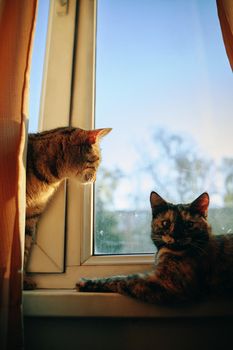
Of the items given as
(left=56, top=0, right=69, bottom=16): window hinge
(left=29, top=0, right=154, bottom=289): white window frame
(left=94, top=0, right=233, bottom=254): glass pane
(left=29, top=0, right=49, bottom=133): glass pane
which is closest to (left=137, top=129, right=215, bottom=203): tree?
(left=94, top=0, right=233, bottom=254): glass pane

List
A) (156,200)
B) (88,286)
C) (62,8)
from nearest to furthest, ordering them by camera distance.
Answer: (88,286) → (156,200) → (62,8)

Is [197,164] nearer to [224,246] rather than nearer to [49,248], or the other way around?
[224,246]

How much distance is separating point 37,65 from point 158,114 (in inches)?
23.4

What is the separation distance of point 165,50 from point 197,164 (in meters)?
0.54

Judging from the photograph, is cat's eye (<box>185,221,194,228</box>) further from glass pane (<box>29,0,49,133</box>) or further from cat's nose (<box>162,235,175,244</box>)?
glass pane (<box>29,0,49,133</box>)

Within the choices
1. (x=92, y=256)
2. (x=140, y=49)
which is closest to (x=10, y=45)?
(x=140, y=49)

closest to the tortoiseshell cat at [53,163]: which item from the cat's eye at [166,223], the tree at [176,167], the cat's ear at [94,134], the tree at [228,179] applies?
the cat's ear at [94,134]

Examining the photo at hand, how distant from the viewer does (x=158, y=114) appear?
3.96ft

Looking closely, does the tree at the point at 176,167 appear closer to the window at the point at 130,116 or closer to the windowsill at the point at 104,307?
the window at the point at 130,116

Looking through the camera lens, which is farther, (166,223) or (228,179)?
(228,179)

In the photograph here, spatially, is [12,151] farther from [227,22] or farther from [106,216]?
[227,22]

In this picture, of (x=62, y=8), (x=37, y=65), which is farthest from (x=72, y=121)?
(x=62, y=8)

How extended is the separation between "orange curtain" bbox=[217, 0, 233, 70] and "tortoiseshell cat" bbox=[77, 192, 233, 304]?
1.54 ft

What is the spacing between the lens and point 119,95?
1.25 m
